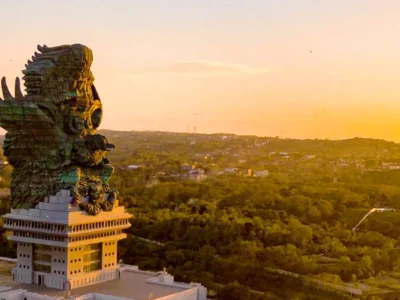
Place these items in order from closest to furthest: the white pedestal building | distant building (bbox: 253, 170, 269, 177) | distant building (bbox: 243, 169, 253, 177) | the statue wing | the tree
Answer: the white pedestal building → the statue wing → the tree → distant building (bbox: 253, 170, 269, 177) → distant building (bbox: 243, 169, 253, 177)

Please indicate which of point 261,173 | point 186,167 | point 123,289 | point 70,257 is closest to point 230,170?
point 261,173

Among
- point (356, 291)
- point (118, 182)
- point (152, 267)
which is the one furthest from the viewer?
point (118, 182)

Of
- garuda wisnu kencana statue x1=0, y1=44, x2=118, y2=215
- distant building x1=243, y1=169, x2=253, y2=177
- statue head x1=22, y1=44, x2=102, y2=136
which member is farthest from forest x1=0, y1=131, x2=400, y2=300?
distant building x1=243, y1=169, x2=253, y2=177

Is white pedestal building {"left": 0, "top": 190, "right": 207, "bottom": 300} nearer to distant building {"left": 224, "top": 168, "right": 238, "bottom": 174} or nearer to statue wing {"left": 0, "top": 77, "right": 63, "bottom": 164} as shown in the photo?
statue wing {"left": 0, "top": 77, "right": 63, "bottom": 164}

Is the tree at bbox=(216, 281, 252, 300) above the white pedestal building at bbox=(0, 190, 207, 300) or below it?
below

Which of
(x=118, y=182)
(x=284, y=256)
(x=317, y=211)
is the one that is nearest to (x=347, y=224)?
(x=317, y=211)

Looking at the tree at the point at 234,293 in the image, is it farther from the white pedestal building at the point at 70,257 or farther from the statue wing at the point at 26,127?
the statue wing at the point at 26,127

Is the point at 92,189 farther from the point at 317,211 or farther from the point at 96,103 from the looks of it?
the point at 317,211

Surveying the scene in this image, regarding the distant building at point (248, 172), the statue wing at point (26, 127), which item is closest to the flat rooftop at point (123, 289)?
the statue wing at point (26, 127)
